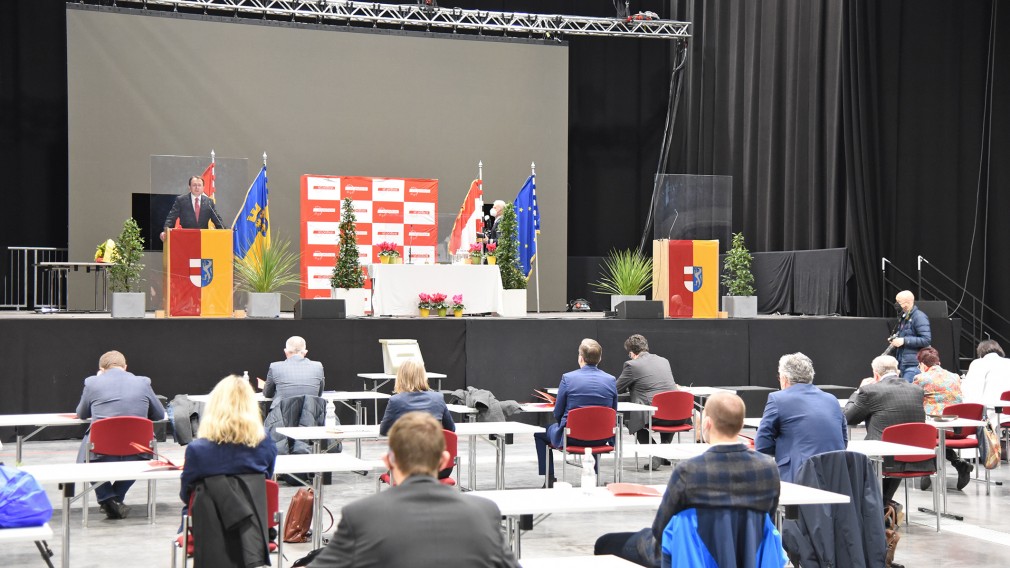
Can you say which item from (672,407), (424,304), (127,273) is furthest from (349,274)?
(672,407)

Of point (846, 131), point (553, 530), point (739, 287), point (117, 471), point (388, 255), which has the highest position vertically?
point (846, 131)

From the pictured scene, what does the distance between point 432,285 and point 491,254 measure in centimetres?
102

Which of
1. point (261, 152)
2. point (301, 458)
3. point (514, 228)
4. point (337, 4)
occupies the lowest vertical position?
point (301, 458)

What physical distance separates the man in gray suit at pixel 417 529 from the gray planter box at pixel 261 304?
929cm

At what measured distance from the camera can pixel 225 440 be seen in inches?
179

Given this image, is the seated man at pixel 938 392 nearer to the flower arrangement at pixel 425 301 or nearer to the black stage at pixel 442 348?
the black stage at pixel 442 348

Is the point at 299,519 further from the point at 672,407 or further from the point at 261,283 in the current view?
the point at 261,283

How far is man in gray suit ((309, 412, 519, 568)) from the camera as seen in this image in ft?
8.23

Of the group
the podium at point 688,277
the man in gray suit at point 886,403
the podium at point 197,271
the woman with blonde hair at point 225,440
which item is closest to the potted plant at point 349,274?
the podium at point 197,271

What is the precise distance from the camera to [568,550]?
6504 millimetres

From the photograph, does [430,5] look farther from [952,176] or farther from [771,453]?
[771,453]

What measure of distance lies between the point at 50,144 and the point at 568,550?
1274 centimetres

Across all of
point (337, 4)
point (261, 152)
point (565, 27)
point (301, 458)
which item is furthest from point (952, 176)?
point (301, 458)

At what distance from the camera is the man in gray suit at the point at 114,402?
7.26 meters
